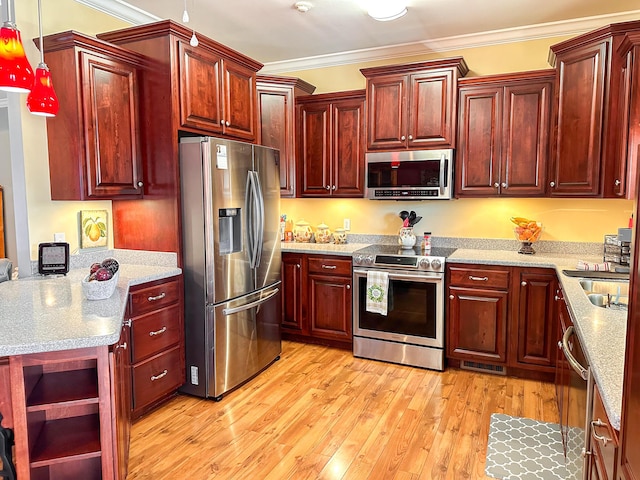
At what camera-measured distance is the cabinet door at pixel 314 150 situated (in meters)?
4.27

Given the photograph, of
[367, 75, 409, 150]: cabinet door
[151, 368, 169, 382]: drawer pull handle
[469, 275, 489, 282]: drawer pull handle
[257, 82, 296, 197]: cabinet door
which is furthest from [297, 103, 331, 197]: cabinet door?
[151, 368, 169, 382]: drawer pull handle

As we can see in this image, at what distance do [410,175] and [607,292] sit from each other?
1.74 meters

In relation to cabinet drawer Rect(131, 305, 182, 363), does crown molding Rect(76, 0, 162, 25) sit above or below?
above

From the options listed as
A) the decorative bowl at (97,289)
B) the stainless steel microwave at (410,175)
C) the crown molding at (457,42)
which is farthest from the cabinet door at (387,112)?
the decorative bowl at (97,289)

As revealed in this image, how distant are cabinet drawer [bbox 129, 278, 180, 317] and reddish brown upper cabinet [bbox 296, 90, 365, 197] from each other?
1.80 metres

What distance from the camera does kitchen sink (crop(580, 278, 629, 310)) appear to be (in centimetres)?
234

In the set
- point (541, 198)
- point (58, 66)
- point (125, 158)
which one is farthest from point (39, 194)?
point (541, 198)

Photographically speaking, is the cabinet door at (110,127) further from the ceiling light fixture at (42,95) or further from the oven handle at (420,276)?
the oven handle at (420,276)

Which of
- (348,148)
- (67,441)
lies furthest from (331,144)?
(67,441)

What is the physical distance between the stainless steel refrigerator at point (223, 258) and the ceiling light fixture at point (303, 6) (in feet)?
3.44

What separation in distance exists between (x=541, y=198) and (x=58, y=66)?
3587 mm

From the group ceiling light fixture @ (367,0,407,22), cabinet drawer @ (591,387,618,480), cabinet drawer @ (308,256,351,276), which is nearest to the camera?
cabinet drawer @ (591,387,618,480)

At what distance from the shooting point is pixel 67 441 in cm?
178

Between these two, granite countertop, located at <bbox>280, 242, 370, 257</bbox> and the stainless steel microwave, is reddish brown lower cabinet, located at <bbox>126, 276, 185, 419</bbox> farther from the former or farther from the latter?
the stainless steel microwave
